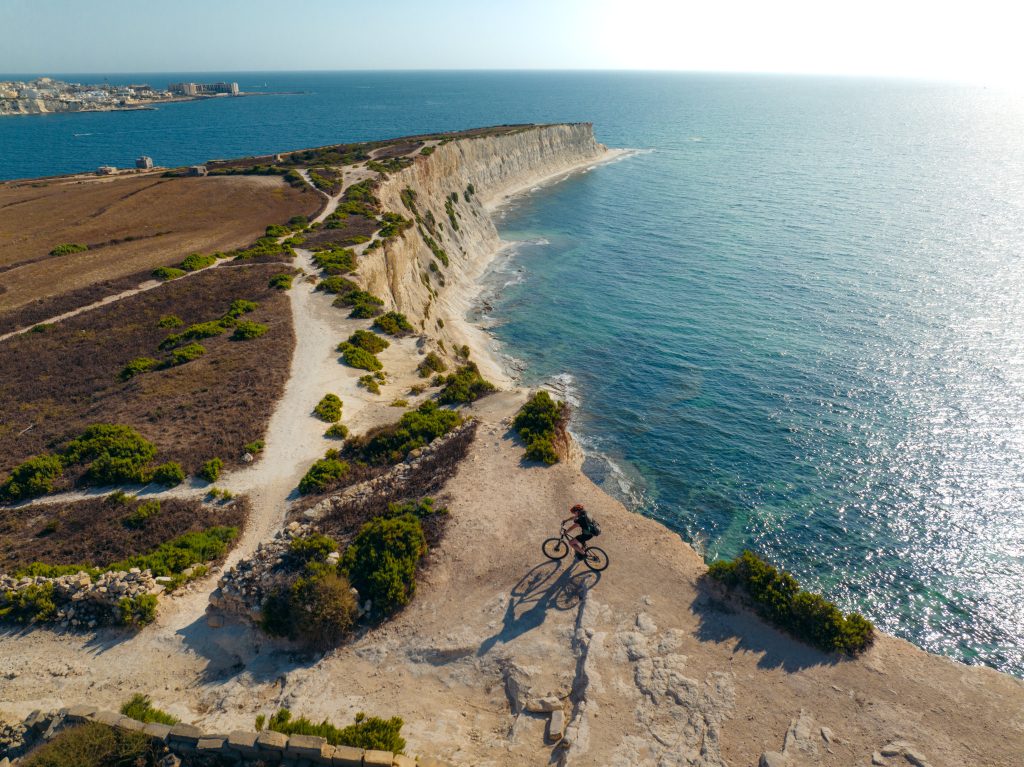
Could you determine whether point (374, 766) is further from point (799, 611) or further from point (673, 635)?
point (799, 611)

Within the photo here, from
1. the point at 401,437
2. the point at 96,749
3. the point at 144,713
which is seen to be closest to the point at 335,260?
the point at 401,437

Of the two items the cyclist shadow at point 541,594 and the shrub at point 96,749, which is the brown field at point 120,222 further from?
the cyclist shadow at point 541,594

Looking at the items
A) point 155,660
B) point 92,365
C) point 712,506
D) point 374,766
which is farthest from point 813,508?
point 92,365

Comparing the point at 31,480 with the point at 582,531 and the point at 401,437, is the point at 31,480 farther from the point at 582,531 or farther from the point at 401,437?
the point at 582,531

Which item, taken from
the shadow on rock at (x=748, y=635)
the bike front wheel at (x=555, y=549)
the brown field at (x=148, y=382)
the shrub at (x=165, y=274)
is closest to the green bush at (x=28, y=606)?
the brown field at (x=148, y=382)

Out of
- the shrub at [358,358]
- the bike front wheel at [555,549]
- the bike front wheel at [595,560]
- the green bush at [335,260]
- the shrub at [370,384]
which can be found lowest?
the shrub at [370,384]

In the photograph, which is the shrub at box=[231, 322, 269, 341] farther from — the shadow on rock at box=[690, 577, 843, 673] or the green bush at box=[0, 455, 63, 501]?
the shadow on rock at box=[690, 577, 843, 673]

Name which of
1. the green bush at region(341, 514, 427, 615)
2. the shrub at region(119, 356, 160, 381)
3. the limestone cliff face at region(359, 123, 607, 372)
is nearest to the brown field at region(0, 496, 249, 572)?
the green bush at region(341, 514, 427, 615)
